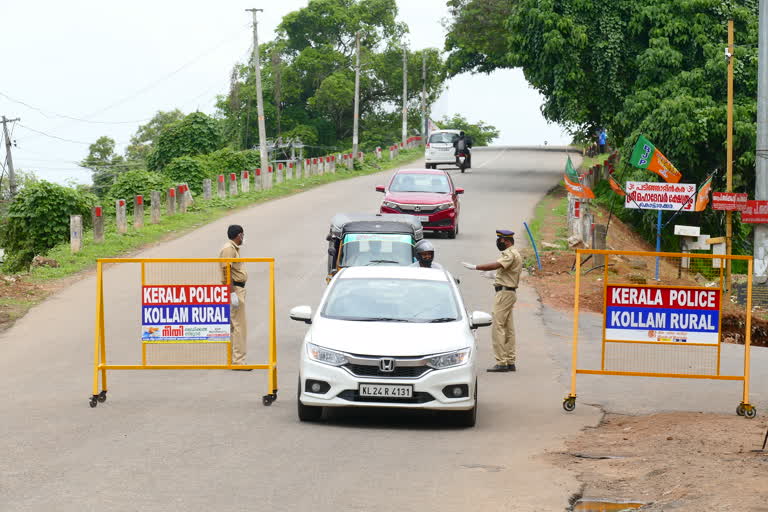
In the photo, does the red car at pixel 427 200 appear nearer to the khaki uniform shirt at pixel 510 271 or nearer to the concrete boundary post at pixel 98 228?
the concrete boundary post at pixel 98 228

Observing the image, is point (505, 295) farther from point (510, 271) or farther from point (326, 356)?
point (326, 356)

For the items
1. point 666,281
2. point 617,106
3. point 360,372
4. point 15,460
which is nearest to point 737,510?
point 360,372

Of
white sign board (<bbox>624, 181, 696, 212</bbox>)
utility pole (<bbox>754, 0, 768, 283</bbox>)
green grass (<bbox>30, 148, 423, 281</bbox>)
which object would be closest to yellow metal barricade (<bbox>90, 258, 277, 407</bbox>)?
green grass (<bbox>30, 148, 423, 281</bbox>)

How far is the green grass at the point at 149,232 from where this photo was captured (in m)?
24.0

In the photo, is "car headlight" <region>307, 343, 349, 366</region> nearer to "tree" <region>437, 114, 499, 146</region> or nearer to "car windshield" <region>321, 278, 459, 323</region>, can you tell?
"car windshield" <region>321, 278, 459, 323</region>

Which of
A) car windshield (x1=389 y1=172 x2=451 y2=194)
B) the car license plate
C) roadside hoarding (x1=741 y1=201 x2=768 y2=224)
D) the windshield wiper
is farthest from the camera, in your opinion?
car windshield (x1=389 y1=172 x2=451 y2=194)

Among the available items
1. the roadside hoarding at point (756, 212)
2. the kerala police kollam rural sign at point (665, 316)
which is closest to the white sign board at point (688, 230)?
the roadside hoarding at point (756, 212)

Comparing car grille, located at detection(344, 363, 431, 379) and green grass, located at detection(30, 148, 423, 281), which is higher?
green grass, located at detection(30, 148, 423, 281)

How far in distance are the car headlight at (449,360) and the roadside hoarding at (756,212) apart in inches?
627

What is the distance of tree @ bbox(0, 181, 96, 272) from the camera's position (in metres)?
31.4

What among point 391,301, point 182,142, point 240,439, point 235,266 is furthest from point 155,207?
point 182,142

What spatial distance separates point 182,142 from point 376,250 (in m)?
40.5

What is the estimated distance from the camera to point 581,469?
357 inches

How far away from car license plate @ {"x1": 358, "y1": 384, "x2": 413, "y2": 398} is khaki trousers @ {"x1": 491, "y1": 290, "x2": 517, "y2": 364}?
4056 mm
